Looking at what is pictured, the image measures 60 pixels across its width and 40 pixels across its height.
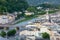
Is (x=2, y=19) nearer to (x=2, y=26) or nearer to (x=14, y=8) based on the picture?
(x=2, y=26)

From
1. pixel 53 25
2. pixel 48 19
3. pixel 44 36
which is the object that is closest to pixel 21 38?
pixel 44 36

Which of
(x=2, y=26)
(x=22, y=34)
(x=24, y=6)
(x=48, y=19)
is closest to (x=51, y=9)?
(x=24, y=6)

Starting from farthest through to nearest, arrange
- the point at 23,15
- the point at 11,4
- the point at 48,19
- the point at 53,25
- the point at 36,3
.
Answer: the point at 36,3, the point at 11,4, the point at 23,15, the point at 48,19, the point at 53,25

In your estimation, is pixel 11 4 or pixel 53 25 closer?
pixel 53 25

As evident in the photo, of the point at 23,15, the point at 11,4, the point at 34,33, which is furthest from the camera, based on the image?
the point at 11,4

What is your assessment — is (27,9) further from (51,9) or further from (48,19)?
(48,19)

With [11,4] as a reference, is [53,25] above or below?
below

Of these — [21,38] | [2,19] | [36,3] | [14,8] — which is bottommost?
[21,38]
